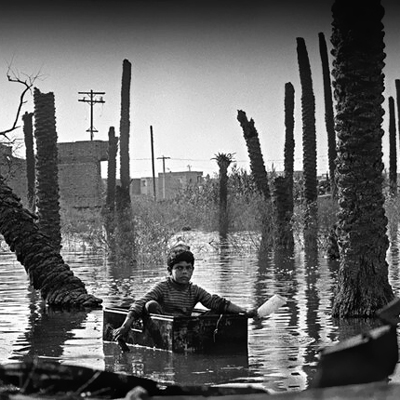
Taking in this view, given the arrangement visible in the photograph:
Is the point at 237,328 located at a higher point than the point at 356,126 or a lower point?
lower

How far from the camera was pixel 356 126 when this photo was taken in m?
14.8

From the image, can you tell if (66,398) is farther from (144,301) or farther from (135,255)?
(135,255)

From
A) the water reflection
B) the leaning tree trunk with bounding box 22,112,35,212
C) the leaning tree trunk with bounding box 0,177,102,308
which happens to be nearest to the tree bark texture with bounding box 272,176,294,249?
the leaning tree trunk with bounding box 22,112,35,212

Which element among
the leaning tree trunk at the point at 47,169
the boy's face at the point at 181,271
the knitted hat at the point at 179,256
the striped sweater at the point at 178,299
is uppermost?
the leaning tree trunk at the point at 47,169

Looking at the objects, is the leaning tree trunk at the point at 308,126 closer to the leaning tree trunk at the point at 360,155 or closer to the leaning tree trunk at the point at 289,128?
the leaning tree trunk at the point at 289,128

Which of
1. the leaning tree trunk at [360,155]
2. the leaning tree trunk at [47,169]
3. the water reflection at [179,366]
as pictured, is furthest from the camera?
the leaning tree trunk at [47,169]

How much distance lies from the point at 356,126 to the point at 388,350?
12.5 metres

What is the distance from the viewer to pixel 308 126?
40406 mm

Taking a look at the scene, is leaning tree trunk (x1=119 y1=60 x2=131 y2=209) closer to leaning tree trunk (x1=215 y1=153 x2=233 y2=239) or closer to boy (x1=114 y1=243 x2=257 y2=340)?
leaning tree trunk (x1=215 y1=153 x2=233 y2=239)

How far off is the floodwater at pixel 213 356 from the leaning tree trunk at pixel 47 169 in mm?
1397

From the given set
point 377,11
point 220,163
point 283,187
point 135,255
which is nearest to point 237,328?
point 377,11

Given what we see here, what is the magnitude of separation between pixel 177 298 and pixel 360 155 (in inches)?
170

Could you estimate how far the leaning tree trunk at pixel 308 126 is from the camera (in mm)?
38625

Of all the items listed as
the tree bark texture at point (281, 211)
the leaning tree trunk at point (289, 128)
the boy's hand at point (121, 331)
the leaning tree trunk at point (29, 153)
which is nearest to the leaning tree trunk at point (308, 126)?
the tree bark texture at point (281, 211)
